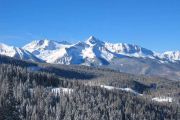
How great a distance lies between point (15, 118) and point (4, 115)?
3.34 m

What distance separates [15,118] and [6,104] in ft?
17.8

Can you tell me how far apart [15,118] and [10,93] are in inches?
224

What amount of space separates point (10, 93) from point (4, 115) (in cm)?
418

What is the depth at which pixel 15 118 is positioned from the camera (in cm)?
8806

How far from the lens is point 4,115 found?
8525 centimetres

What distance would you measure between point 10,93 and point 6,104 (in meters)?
2.48

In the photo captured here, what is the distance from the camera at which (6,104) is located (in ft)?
275

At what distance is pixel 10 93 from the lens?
280ft
